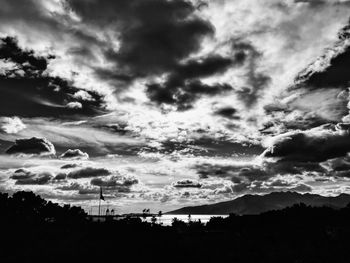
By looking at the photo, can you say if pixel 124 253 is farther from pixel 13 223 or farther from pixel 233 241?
pixel 13 223

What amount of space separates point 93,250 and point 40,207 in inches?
Result: 3792

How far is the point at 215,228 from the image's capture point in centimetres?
17762

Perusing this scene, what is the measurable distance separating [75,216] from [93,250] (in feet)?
419

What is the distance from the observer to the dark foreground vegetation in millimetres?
60719

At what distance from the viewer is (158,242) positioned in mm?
80500

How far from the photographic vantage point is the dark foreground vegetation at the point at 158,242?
199 feet

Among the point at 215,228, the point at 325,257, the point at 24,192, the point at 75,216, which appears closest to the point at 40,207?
the point at 24,192

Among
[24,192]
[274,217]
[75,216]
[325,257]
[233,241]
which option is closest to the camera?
[325,257]

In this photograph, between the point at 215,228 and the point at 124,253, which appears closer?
the point at 124,253

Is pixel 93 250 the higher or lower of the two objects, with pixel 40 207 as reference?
lower

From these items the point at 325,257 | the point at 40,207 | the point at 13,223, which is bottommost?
the point at 325,257

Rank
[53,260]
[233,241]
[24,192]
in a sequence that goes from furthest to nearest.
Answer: [24,192] < [233,241] < [53,260]

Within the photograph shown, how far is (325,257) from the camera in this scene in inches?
2549

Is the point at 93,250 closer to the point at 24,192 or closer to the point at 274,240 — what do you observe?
the point at 274,240
